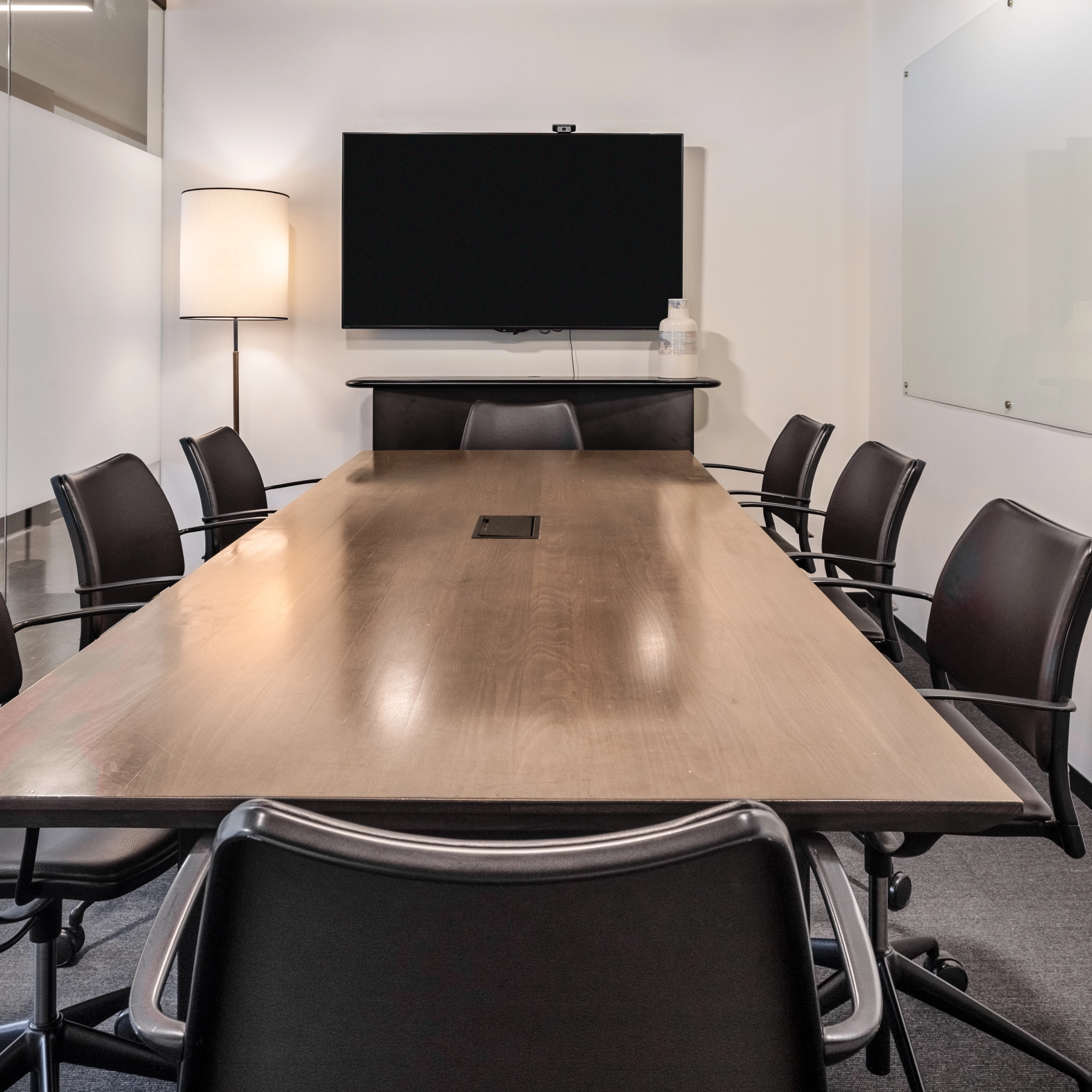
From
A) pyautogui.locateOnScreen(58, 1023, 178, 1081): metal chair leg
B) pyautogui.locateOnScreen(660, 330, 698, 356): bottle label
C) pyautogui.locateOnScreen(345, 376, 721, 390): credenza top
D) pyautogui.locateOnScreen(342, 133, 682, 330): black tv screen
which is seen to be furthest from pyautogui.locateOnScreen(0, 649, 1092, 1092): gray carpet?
pyautogui.locateOnScreen(342, 133, 682, 330): black tv screen

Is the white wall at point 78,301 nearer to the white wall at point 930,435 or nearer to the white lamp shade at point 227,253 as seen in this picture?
the white lamp shade at point 227,253

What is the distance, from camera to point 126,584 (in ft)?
8.06

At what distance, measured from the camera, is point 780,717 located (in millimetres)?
1393

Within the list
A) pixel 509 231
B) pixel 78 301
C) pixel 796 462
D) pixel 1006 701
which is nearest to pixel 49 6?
pixel 78 301

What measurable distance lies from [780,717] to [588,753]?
0.29 metres

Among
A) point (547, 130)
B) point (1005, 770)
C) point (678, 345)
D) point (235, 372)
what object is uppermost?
point (547, 130)

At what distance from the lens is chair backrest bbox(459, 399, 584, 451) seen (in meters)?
4.56

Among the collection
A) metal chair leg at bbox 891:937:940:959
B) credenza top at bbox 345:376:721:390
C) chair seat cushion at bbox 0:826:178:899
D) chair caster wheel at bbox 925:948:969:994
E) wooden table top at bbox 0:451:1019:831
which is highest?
credenza top at bbox 345:376:721:390

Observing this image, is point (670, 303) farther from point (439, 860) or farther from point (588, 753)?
point (439, 860)

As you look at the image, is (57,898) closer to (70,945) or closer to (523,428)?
(70,945)

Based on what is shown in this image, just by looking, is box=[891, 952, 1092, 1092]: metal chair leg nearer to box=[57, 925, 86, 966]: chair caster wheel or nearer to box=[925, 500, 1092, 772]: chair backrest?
box=[925, 500, 1092, 772]: chair backrest

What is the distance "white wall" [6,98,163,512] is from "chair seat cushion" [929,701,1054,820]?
342 cm

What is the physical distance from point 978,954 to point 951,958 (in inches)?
7.8

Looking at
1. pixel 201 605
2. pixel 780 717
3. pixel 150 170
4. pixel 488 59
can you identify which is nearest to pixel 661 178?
pixel 488 59
